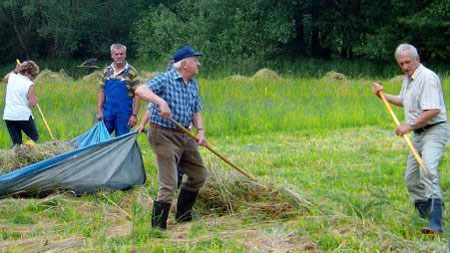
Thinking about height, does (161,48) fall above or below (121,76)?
below

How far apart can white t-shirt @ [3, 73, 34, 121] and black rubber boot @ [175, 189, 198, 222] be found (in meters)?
2.91

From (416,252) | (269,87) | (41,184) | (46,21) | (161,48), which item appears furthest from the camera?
(46,21)

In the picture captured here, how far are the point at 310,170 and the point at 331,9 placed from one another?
2417 cm

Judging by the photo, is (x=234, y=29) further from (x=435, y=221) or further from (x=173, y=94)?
(x=435, y=221)

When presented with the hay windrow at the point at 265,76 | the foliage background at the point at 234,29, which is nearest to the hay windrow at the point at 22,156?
the hay windrow at the point at 265,76

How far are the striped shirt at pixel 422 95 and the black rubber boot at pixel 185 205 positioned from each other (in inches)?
71.6

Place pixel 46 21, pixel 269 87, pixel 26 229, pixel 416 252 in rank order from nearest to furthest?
pixel 416 252
pixel 26 229
pixel 269 87
pixel 46 21

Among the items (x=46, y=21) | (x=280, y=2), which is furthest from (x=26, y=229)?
(x=46, y=21)

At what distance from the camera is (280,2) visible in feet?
104

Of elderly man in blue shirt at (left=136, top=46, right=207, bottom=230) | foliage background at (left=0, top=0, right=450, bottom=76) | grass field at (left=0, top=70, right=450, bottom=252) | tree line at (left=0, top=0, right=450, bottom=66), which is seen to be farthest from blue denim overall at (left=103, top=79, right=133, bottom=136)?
tree line at (left=0, top=0, right=450, bottom=66)

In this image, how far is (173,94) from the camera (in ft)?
19.7

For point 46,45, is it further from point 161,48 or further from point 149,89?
point 149,89

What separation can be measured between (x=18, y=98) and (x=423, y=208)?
4585 millimetres

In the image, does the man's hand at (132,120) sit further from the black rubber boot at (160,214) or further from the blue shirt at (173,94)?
the black rubber boot at (160,214)
